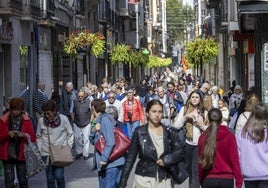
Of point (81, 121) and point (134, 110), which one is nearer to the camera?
point (81, 121)

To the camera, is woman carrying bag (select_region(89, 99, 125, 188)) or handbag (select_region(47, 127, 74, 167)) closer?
woman carrying bag (select_region(89, 99, 125, 188))

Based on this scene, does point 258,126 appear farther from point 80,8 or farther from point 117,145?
point 80,8

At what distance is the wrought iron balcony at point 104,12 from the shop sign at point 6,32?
82.9 ft

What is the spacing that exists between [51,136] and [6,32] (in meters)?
15.1

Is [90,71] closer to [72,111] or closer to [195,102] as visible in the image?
[72,111]

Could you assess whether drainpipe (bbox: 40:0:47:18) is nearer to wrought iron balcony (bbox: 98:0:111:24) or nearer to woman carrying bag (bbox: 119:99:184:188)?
wrought iron balcony (bbox: 98:0:111:24)

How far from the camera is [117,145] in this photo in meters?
11.1

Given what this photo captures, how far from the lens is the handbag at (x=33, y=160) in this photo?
1248 centimetres

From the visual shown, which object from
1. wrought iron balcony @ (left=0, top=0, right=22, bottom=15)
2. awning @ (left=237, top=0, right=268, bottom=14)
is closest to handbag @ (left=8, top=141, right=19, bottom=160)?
awning @ (left=237, top=0, right=268, bottom=14)

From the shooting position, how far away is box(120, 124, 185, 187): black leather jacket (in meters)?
9.17

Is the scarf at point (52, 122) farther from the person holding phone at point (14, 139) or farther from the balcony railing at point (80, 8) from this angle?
the balcony railing at point (80, 8)

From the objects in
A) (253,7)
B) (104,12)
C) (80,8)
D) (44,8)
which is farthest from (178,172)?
(104,12)

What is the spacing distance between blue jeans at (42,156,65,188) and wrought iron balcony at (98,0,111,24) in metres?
40.8

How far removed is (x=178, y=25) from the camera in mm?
150000
